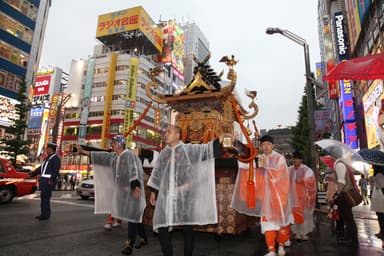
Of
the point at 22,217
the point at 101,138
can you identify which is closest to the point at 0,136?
the point at 101,138

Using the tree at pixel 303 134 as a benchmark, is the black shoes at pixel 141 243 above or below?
below

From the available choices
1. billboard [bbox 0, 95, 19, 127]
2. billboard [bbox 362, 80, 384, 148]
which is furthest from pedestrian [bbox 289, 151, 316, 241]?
billboard [bbox 0, 95, 19, 127]

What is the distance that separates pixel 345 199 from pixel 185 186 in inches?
143

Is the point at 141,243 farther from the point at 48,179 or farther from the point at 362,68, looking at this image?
the point at 362,68

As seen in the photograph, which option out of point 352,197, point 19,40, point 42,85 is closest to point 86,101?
point 42,85

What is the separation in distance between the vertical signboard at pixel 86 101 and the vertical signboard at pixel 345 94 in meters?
42.4

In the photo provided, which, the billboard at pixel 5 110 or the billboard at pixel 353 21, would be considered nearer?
the billboard at pixel 353 21

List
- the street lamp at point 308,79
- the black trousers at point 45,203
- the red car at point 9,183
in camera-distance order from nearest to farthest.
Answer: the black trousers at point 45,203 → the street lamp at point 308,79 → the red car at point 9,183

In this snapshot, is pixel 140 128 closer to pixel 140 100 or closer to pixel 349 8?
pixel 140 100

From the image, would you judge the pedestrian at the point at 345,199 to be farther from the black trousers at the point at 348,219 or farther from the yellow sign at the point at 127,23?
the yellow sign at the point at 127,23

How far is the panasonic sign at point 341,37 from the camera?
24000 mm

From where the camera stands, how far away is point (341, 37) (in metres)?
24.6

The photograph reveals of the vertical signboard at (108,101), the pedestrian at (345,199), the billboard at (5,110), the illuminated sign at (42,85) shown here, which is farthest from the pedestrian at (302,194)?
the illuminated sign at (42,85)

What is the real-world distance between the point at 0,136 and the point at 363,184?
106 feet
